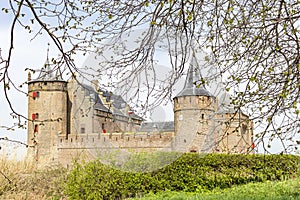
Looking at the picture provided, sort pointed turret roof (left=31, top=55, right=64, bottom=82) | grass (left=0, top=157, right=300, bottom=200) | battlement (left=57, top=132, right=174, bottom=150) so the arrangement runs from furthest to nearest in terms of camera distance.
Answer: grass (left=0, top=157, right=300, bottom=200), battlement (left=57, top=132, right=174, bottom=150), pointed turret roof (left=31, top=55, right=64, bottom=82)

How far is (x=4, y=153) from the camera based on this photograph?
9430mm

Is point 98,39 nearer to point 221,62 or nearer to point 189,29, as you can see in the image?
point 189,29

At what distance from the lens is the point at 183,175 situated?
8328 mm

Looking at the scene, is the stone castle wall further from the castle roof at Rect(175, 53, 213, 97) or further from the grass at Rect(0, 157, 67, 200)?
the castle roof at Rect(175, 53, 213, 97)

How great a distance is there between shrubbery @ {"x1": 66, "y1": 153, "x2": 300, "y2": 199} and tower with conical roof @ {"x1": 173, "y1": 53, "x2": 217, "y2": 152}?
9.01 ft

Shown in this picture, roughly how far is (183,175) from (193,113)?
15.0 feet

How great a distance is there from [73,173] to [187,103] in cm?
471

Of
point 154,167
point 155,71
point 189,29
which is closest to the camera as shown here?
point 189,29

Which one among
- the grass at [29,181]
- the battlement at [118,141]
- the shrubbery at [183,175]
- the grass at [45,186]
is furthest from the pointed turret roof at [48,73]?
the grass at [29,181]

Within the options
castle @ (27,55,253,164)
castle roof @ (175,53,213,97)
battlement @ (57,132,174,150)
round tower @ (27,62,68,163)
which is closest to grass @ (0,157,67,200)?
battlement @ (57,132,174,150)

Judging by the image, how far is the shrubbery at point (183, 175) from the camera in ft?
25.6

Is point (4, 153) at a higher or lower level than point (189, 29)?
lower

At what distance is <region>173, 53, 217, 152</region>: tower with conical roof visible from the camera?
3537mm

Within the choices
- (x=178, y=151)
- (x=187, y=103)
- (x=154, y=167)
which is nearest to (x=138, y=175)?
(x=154, y=167)
